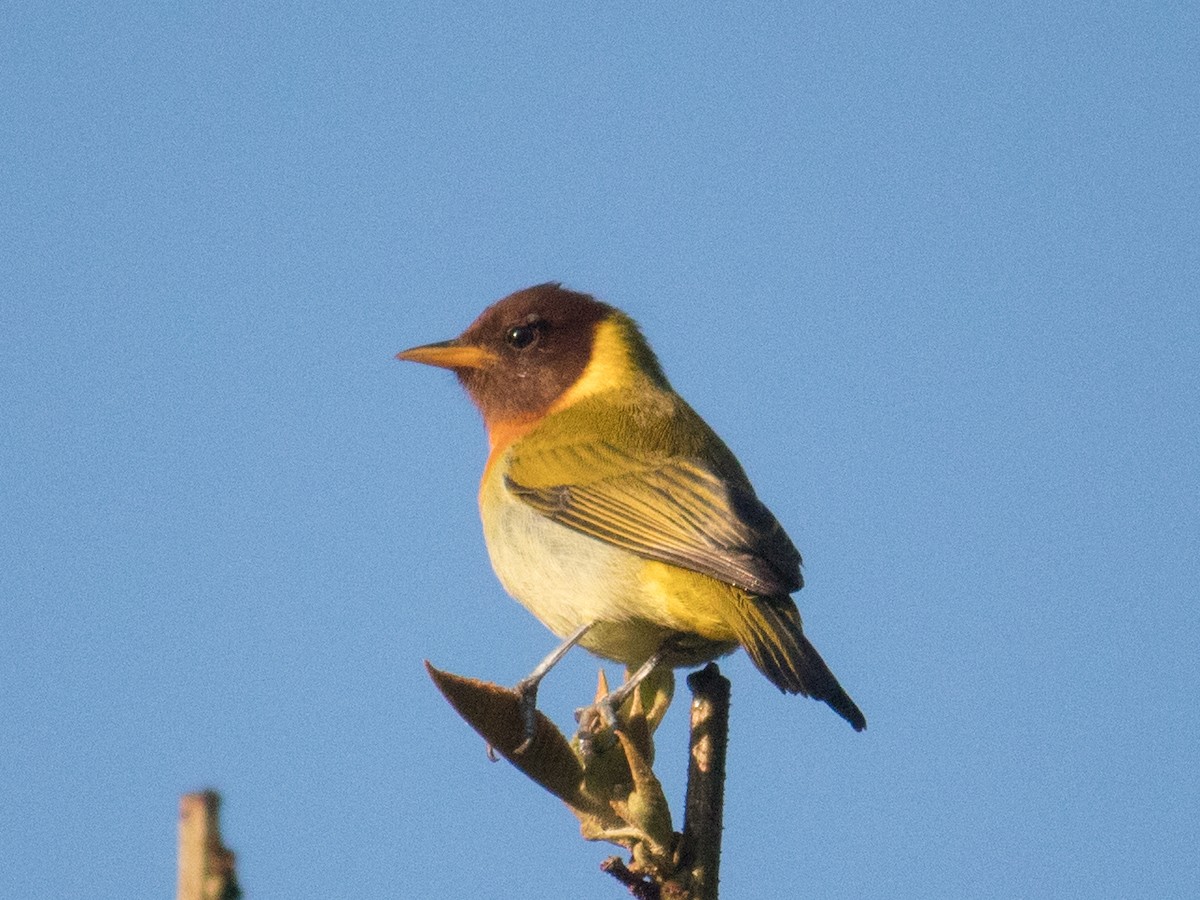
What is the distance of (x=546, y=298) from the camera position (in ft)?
21.8

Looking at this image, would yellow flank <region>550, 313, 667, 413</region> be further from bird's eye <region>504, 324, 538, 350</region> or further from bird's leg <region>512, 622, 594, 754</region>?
bird's leg <region>512, 622, 594, 754</region>

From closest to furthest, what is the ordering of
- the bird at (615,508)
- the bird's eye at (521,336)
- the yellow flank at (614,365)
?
the bird at (615,508)
the yellow flank at (614,365)
the bird's eye at (521,336)

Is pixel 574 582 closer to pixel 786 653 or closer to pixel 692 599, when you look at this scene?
pixel 692 599

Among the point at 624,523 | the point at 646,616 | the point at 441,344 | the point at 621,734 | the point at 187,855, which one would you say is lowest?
the point at 187,855

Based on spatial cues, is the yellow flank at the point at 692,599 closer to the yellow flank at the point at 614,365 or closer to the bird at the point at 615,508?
the bird at the point at 615,508

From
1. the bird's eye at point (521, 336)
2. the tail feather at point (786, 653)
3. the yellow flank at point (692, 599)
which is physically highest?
the bird's eye at point (521, 336)

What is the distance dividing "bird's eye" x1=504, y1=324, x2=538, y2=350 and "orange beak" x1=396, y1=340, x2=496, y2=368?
105 mm

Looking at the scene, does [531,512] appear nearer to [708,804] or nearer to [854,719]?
[854,719]

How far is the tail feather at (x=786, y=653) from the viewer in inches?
152

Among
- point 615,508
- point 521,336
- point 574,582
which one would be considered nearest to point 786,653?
point 574,582

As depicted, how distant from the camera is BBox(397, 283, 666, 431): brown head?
636 centimetres

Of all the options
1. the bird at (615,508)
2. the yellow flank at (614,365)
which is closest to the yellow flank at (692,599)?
the bird at (615,508)

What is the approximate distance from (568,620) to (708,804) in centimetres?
226

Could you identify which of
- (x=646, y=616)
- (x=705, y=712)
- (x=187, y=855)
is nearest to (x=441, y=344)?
(x=646, y=616)
